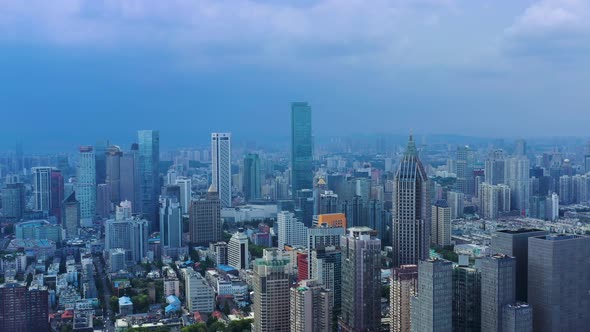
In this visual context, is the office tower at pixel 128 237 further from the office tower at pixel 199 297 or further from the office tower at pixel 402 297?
the office tower at pixel 402 297

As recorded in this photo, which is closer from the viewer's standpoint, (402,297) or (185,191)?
(402,297)

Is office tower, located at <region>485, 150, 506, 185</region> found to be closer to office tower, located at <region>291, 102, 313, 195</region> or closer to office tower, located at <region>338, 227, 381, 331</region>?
office tower, located at <region>291, 102, 313, 195</region>

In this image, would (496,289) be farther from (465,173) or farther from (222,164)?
(222,164)

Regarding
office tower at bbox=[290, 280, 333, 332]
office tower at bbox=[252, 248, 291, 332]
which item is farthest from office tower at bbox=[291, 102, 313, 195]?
office tower at bbox=[290, 280, 333, 332]

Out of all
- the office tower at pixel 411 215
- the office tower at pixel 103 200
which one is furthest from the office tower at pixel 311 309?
the office tower at pixel 103 200

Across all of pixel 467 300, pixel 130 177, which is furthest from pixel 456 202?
pixel 467 300
